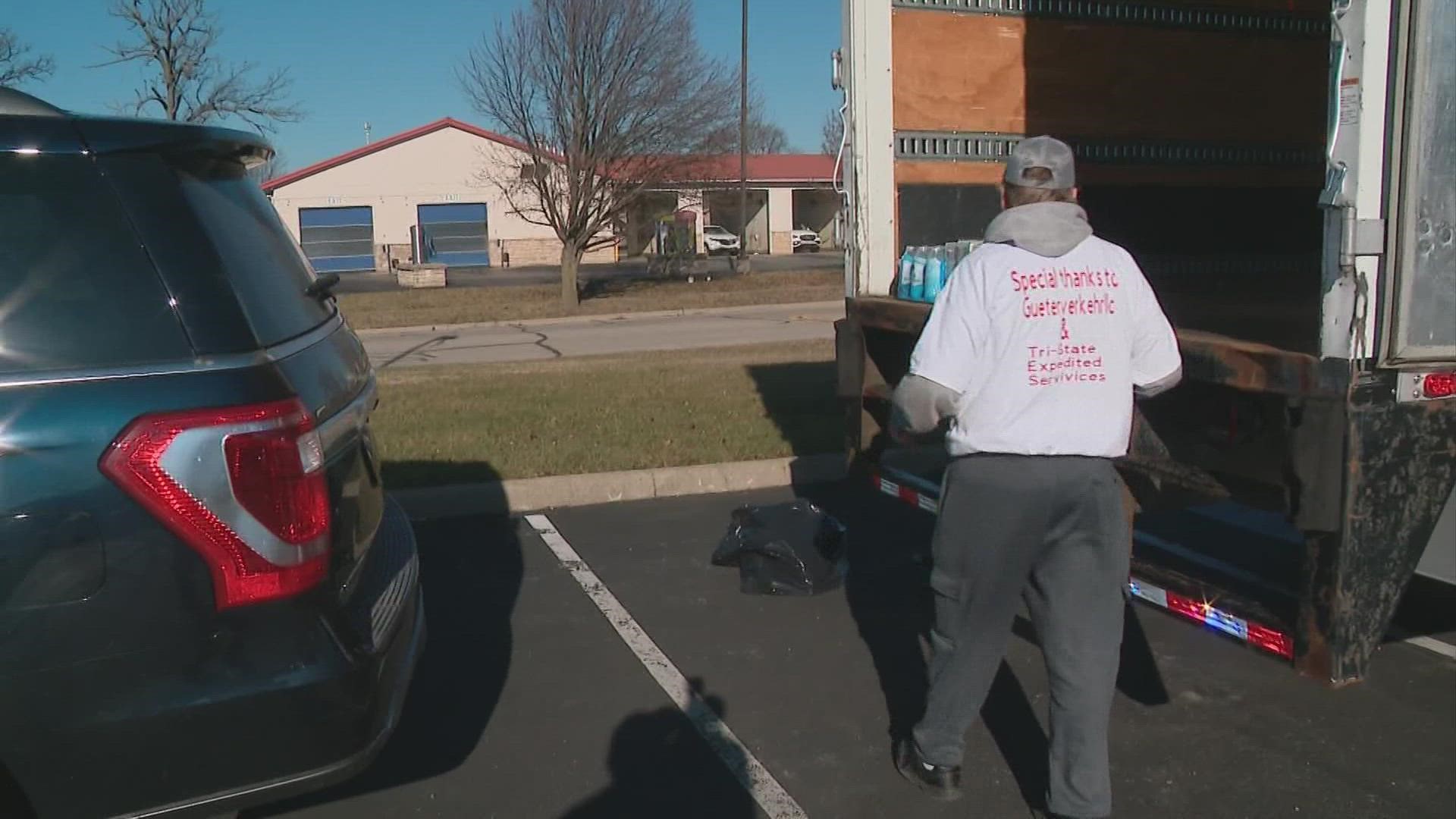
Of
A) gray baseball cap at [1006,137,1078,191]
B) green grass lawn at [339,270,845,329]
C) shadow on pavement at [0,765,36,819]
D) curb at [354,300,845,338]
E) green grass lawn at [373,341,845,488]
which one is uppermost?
gray baseball cap at [1006,137,1078,191]

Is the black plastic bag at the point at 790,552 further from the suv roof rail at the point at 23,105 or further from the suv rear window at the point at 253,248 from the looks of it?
the suv roof rail at the point at 23,105

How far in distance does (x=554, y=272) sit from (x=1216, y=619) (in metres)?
46.6

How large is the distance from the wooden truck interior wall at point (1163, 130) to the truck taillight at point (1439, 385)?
1.47m

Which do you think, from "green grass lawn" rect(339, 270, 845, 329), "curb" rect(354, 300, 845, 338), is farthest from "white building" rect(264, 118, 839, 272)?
"curb" rect(354, 300, 845, 338)

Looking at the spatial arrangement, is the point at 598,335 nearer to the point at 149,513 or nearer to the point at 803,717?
the point at 803,717

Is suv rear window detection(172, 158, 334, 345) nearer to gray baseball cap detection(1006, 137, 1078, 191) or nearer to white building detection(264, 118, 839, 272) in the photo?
gray baseball cap detection(1006, 137, 1078, 191)

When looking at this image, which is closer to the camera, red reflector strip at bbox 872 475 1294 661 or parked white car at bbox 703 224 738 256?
red reflector strip at bbox 872 475 1294 661

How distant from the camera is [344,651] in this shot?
2.81 metres

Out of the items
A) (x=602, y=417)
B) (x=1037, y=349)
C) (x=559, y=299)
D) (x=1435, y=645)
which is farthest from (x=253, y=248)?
(x=559, y=299)

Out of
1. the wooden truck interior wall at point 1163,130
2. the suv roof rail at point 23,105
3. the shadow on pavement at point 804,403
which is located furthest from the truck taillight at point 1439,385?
the shadow on pavement at point 804,403

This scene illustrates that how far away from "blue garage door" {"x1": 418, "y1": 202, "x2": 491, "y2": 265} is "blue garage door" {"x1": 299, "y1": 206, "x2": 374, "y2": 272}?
8.24ft

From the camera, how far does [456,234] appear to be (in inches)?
2233

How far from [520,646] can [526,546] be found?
1492 millimetres

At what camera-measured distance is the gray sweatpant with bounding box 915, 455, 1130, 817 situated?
10.6 ft
